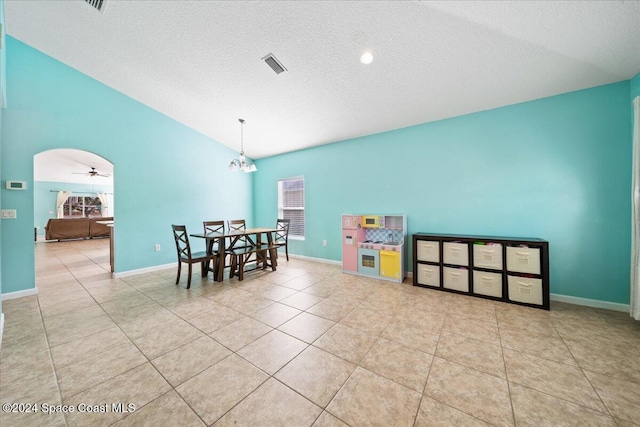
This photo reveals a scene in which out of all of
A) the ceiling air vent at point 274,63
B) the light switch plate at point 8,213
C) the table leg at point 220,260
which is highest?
the ceiling air vent at point 274,63

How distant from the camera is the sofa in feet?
25.3

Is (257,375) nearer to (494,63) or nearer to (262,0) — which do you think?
(262,0)

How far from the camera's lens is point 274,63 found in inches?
105

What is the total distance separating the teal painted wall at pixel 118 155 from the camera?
2988 millimetres

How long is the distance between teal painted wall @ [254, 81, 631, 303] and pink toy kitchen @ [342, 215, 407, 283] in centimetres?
28

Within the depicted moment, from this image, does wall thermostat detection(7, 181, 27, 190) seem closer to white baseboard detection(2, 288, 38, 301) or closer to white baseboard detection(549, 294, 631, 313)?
white baseboard detection(2, 288, 38, 301)

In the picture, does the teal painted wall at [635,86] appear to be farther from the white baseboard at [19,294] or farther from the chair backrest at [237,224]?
the white baseboard at [19,294]

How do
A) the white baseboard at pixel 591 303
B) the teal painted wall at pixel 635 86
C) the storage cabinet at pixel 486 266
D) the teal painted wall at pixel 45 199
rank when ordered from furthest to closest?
the teal painted wall at pixel 45 199
the storage cabinet at pixel 486 266
the white baseboard at pixel 591 303
the teal painted wall at pixel 635 86

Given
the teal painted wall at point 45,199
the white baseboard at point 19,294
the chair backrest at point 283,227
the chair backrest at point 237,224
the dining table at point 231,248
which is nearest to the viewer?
the white baseboard at point 19,294

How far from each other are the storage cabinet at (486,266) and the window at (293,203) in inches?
112

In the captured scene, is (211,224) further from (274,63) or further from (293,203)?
(274,63)

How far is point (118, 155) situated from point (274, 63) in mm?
3343

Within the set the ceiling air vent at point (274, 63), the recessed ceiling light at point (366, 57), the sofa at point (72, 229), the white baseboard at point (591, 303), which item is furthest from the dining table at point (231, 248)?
the sofa at point (72, 229)

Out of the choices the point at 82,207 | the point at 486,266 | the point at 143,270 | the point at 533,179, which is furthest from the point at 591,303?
the point at 82,207
